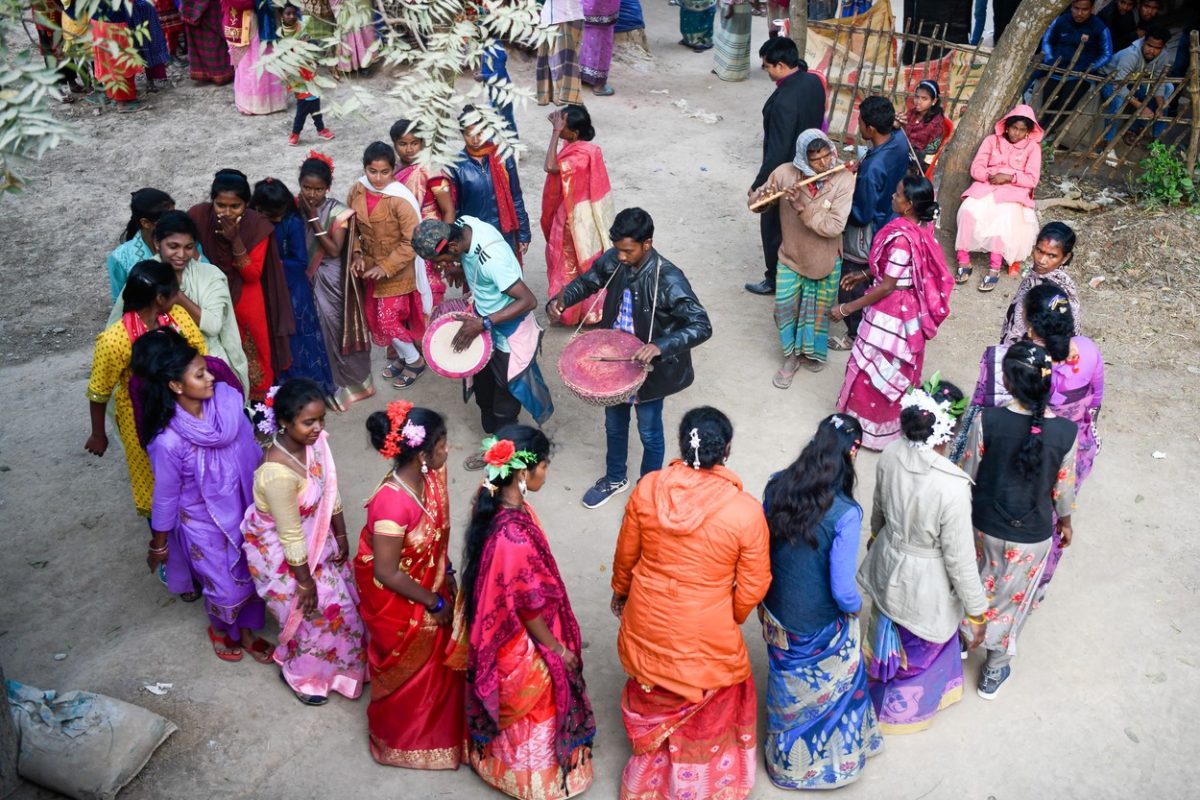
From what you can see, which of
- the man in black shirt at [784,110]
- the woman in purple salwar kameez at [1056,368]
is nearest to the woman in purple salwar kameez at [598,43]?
the man in black shirt at [784,110]

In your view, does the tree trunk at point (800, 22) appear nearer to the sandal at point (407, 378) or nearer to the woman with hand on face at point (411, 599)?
the sandal at point (407, 378)

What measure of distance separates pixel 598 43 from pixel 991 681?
8.87 metres

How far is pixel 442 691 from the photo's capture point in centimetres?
413

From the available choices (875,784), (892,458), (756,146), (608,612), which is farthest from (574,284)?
(756,146)

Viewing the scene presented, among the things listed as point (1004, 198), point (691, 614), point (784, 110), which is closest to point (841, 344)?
point (784, 110)

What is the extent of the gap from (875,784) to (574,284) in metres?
2.79

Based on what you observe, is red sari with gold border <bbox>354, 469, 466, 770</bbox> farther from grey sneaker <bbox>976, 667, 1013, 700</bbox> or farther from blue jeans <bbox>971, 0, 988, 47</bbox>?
blue jeans <bbox>971, 0, 988, 47</bbox>

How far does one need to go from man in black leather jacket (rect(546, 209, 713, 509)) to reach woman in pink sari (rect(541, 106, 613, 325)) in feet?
3.79

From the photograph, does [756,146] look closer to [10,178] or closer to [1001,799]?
[1001,799]

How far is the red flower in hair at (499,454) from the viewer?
3.55 metres

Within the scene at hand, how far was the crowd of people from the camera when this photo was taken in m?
3.69

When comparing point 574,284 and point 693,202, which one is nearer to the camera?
point 574,284

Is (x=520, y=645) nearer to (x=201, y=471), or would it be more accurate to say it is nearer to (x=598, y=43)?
(x=201, y=471)

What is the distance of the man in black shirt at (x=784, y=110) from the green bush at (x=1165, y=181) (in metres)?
3.19
